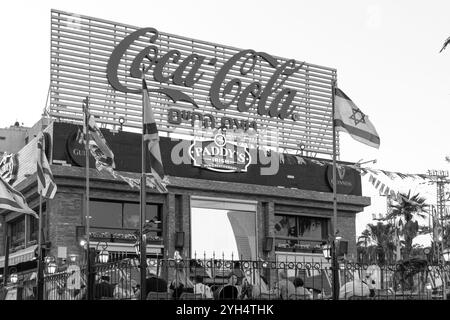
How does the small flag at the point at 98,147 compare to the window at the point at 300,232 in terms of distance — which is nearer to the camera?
the small flag at the point at 98,147

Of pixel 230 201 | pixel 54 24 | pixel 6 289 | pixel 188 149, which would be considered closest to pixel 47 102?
pixel 54 24

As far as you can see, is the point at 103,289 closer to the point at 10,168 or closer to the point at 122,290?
the point at 122,290

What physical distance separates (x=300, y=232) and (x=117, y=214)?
41.3 feet

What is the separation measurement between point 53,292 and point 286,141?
29.4 m

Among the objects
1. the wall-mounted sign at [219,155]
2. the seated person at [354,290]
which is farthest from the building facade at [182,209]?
the seated person at [354,290]

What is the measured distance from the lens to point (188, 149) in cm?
4503

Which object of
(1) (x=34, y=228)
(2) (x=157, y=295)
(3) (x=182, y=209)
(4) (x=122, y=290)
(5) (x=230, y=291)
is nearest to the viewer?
A: (2) (x=157, y=295)

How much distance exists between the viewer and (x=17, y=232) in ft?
153

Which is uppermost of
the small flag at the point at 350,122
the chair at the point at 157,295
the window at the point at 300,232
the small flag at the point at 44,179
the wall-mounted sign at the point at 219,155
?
the wall-mounted sign at the point at 219,155

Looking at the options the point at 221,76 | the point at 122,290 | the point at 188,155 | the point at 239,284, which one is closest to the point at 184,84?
the point at 221,76

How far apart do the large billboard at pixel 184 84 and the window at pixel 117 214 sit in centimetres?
460

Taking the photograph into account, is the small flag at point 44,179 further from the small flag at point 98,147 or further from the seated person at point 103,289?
the seated person at point 103,289

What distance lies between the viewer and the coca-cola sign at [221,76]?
45000mm

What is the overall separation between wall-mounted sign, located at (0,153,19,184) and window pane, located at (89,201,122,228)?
569cm
